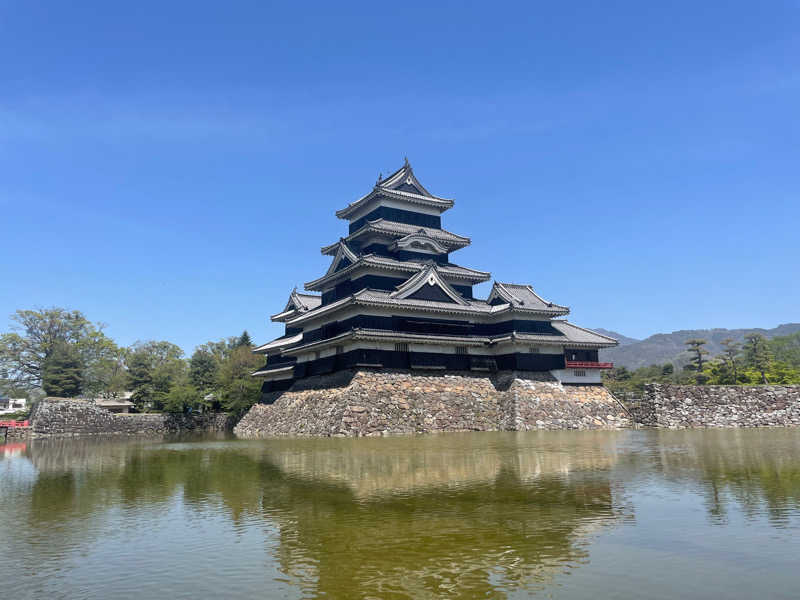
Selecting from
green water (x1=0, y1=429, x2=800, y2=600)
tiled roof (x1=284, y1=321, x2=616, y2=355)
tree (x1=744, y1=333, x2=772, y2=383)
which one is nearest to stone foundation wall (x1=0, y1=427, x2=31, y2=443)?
tiled roof (x1=284, y1=321, x2=616, y2=355)

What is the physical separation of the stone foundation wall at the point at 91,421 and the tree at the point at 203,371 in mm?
5807

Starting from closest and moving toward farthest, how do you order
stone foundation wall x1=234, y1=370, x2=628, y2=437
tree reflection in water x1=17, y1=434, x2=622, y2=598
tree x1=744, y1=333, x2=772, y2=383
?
tree reflection in water x1=17, y1=434, x2=622, y2=598, stone foundation wall x1=234, y1=370, x2=628, y2=437, tree x1=744, y1=333, x2=772, y2=383

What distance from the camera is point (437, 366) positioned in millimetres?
36875

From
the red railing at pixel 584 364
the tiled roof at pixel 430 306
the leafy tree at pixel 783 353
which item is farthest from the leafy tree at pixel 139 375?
the leafy tree at pixel 783 353

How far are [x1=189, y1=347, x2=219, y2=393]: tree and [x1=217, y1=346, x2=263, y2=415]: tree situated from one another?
342cm

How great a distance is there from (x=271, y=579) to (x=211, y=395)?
58.5 meters

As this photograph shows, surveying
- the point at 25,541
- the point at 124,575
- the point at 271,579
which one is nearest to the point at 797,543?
the point at 271,579

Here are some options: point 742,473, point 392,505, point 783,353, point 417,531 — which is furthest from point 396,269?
point 783,353

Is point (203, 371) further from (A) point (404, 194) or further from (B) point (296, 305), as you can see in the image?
(A) point (404, 194)

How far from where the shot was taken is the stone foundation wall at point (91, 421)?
148ft

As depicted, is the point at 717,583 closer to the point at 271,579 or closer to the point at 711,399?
the point at 271,579

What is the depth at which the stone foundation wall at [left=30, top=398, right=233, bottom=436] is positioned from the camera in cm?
4516

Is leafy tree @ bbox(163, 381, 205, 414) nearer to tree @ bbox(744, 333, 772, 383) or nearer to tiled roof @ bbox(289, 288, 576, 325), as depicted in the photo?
tiled roof @ bbox(289, 288, 576, 325)

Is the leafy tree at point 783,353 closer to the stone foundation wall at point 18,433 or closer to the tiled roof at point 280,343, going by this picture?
the tiled roof at point 280,343
